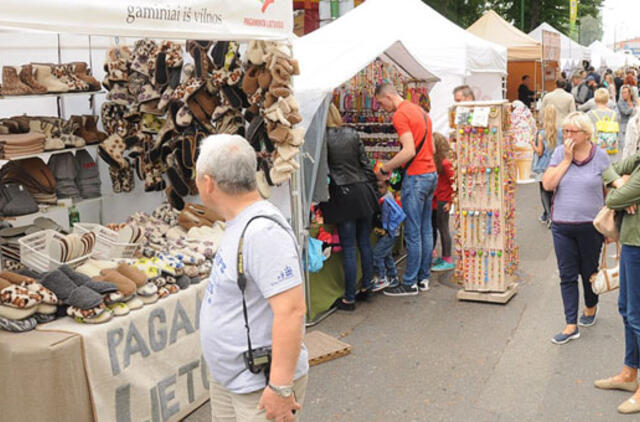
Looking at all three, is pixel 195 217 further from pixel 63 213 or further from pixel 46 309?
pixel 46 309

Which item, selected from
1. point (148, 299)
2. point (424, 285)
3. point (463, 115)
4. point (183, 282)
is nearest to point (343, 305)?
point (424, 285)

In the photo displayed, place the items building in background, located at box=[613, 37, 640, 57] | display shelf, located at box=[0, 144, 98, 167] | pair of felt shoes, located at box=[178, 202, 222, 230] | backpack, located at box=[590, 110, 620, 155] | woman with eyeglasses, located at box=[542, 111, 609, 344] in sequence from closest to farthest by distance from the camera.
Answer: woman with eyeglasses, located at box=[542, 111, 609, 344] < display shelf, located at box=[0, 144, 98, 167] < pair of felt shoes, located at box=[178, 202, 222, 230] < backpack, located at box=[590, 110, 620, 155] < building in background, located at box=[613, 37, 640, 57]

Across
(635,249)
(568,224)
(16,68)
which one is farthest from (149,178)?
(635,249)

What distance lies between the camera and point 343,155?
18.8 ft

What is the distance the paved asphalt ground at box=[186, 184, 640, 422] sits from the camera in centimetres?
409

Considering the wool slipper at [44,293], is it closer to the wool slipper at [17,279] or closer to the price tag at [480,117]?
the wool slipper at [17,279]

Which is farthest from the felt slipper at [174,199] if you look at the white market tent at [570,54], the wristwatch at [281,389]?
the white market tent at [570,54]

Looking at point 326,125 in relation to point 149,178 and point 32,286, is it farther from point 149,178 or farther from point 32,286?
point 32,286

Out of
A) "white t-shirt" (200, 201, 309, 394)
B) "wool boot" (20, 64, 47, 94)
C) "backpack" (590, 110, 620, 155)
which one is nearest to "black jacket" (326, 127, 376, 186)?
"wool boot" (20, 64, 47, 94)

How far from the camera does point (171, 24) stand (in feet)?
11.8

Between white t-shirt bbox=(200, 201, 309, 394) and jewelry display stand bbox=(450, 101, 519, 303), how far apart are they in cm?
378

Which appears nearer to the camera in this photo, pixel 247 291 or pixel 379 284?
pixel 247 291

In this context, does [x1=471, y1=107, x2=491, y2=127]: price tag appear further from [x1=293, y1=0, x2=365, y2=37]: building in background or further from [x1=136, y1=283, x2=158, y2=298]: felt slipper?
[x1=293, y1=0, x2=365, y2=37]: building in background

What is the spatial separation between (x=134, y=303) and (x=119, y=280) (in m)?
0.16
